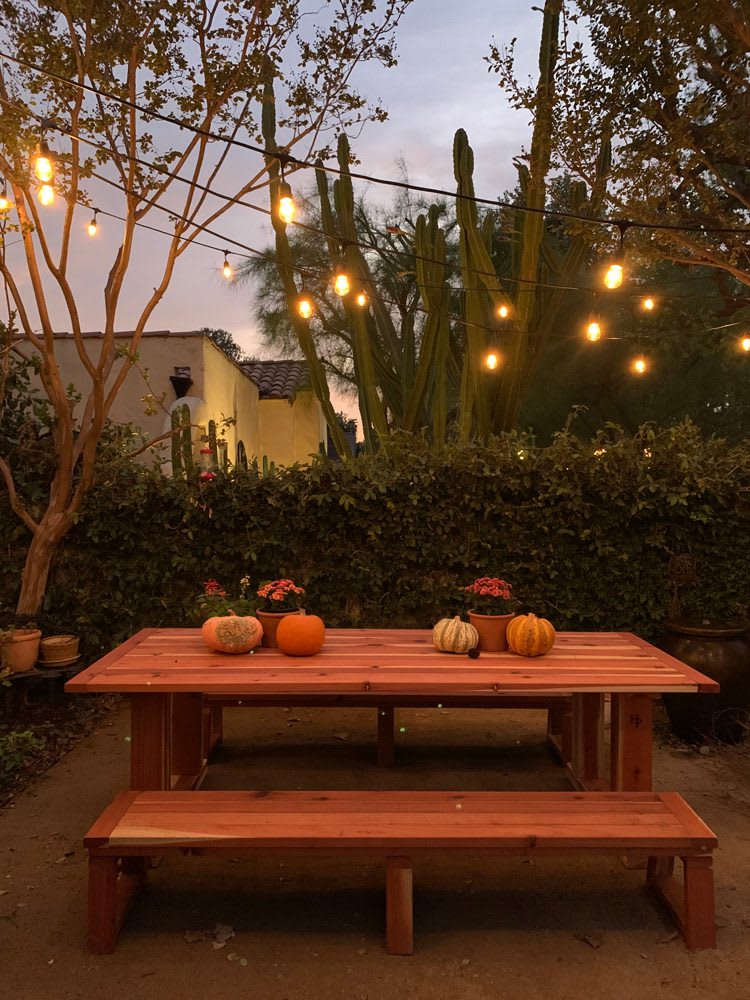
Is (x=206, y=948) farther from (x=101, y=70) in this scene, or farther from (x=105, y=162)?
(x=101, y=70)

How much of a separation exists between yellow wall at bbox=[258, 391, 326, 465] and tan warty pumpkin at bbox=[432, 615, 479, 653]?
1089 cm

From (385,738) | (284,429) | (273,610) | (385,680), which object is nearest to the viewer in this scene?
(385,680)

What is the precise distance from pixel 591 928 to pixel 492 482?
3.18 m

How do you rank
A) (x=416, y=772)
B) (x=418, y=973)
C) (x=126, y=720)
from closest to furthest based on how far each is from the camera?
1. (x=418, y=973)
2. (x=416, y=772)
3. (x=126, y=720)

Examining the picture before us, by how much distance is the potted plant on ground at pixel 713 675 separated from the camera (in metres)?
4.02

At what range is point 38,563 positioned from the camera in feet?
16.4

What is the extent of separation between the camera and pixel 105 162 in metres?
5.30

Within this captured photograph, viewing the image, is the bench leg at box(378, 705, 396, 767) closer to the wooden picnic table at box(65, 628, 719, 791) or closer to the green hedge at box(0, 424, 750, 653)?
the wooden picnic table at box(65, 628, 719, 791)

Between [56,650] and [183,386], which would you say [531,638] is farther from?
[183,386]

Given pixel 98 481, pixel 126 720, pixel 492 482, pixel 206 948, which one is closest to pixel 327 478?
pixel 492 482

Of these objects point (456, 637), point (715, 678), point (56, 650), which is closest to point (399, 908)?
point (456, 637)

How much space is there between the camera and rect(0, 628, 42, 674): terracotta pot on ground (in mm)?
4355

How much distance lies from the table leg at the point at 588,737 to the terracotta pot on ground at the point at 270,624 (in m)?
1.47

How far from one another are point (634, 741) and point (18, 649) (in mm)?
3670
